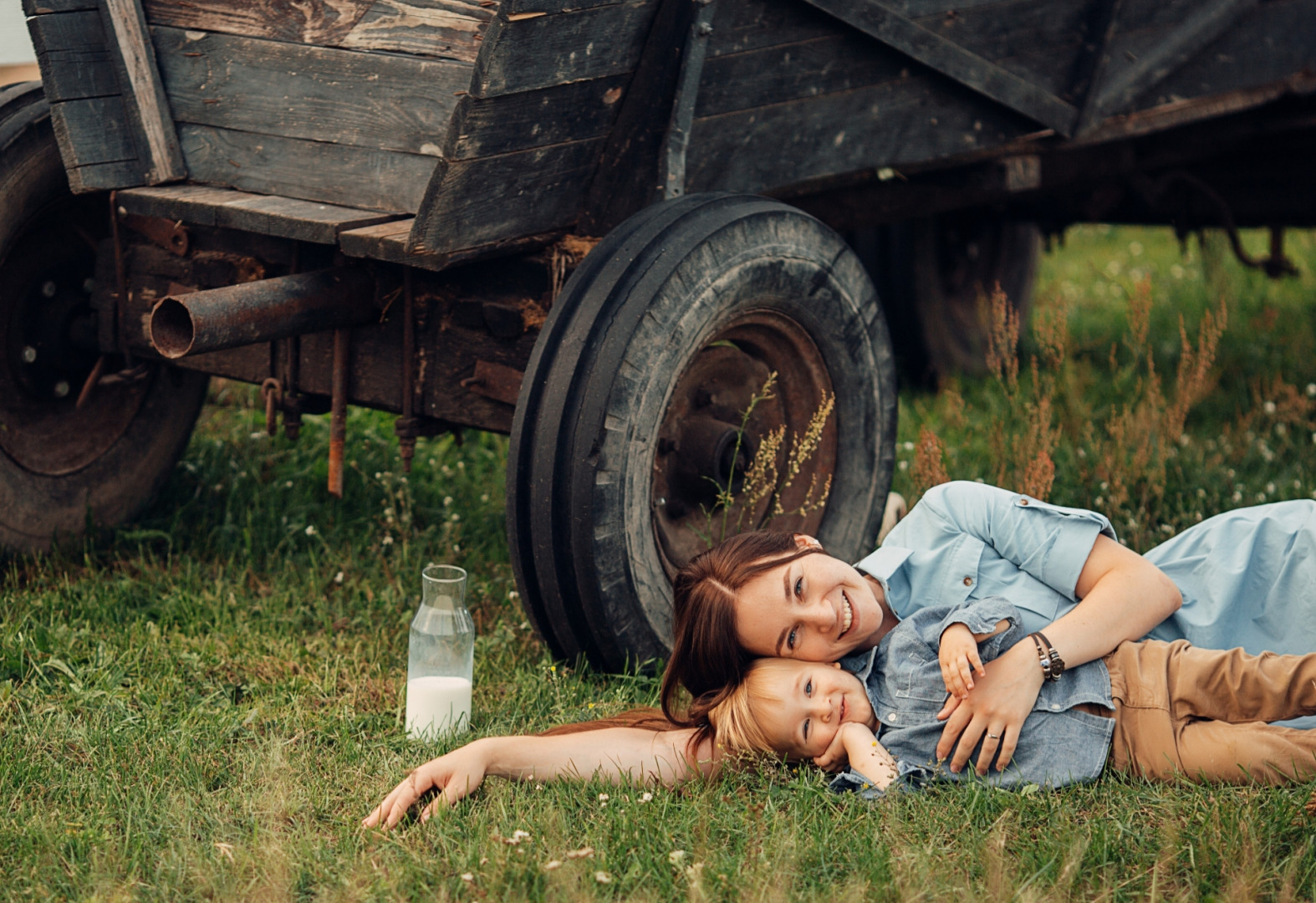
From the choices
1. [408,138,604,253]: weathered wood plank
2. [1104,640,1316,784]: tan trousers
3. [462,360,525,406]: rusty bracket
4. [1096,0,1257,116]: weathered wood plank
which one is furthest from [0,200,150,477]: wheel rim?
[1096,0,1257,116]: weathered wood plank

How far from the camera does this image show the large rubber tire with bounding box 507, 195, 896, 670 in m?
2.71

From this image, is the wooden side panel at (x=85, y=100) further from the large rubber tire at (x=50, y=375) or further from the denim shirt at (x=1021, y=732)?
the denim shirt at (x=1021, y=732)

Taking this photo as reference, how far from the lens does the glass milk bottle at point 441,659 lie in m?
2.70

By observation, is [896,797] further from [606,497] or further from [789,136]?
[789,136]

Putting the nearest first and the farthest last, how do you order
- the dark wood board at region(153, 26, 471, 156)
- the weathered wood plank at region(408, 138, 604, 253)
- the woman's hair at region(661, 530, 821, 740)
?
1. the woman's hair at region(661, 530, 821, 740)
2. the weathered wood plank at region(408, 138, 604, 253)
3. the dark wood board at region(153, 26, 471, 156)

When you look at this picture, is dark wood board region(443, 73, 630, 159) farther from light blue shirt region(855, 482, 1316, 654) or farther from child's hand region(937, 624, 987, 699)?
child's hand region(937, 624, 987, 699)

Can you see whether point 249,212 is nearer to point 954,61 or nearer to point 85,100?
point 85,100

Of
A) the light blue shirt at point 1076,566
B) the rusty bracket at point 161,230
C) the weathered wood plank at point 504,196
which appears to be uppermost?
the weathered wood plank at point 504,196

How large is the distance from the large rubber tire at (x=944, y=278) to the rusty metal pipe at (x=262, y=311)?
306cm

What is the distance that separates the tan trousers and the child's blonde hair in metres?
0.63

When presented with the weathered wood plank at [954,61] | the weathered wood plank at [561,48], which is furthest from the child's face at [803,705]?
the weathered wood plank at [954,61]

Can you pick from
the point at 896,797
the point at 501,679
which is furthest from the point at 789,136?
the point at 896,797

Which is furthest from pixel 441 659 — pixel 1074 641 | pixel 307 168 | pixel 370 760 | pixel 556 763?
pixel 1074 641

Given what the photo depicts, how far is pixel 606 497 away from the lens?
2713mm
